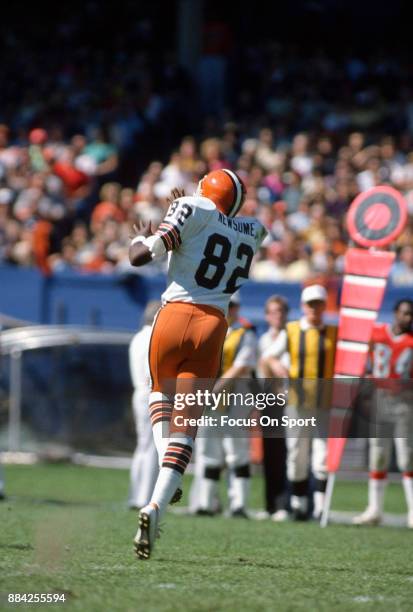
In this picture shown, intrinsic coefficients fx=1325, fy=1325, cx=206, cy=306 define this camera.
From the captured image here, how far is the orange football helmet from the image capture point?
741cm

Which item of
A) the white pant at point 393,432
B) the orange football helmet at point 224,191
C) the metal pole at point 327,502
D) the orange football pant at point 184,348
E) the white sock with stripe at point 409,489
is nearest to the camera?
the orange football pant at point 184,348

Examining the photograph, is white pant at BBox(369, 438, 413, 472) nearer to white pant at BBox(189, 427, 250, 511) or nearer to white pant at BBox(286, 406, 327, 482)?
white pant at BBox(286, 406, 327, 482)

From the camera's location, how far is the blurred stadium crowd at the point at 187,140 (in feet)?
55.0

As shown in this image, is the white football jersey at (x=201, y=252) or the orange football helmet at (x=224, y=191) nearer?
the white football jersey at (x=201, y=252)

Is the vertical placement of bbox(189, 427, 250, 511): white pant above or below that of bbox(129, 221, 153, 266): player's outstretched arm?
below

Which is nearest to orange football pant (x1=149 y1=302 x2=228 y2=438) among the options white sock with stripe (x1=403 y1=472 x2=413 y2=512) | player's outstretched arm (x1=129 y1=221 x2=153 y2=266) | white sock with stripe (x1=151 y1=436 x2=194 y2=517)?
white sock with stripe (x1=151 y1=436 x2=194 y2=517)

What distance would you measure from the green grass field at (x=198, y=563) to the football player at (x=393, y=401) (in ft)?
1.81

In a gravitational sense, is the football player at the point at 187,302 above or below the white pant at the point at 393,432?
above

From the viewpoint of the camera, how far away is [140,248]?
6.99 meters

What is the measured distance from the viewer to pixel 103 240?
1777 centimetres

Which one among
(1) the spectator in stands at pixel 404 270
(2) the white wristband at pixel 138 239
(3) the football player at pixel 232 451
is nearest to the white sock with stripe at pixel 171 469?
(2) the white wristband at pixel 138 239

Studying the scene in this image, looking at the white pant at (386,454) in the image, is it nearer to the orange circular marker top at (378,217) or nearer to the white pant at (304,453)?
the white pant at (304,453)

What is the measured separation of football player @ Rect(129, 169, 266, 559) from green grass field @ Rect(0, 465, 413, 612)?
65 cm

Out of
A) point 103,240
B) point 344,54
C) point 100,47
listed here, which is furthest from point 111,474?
point 100,47
